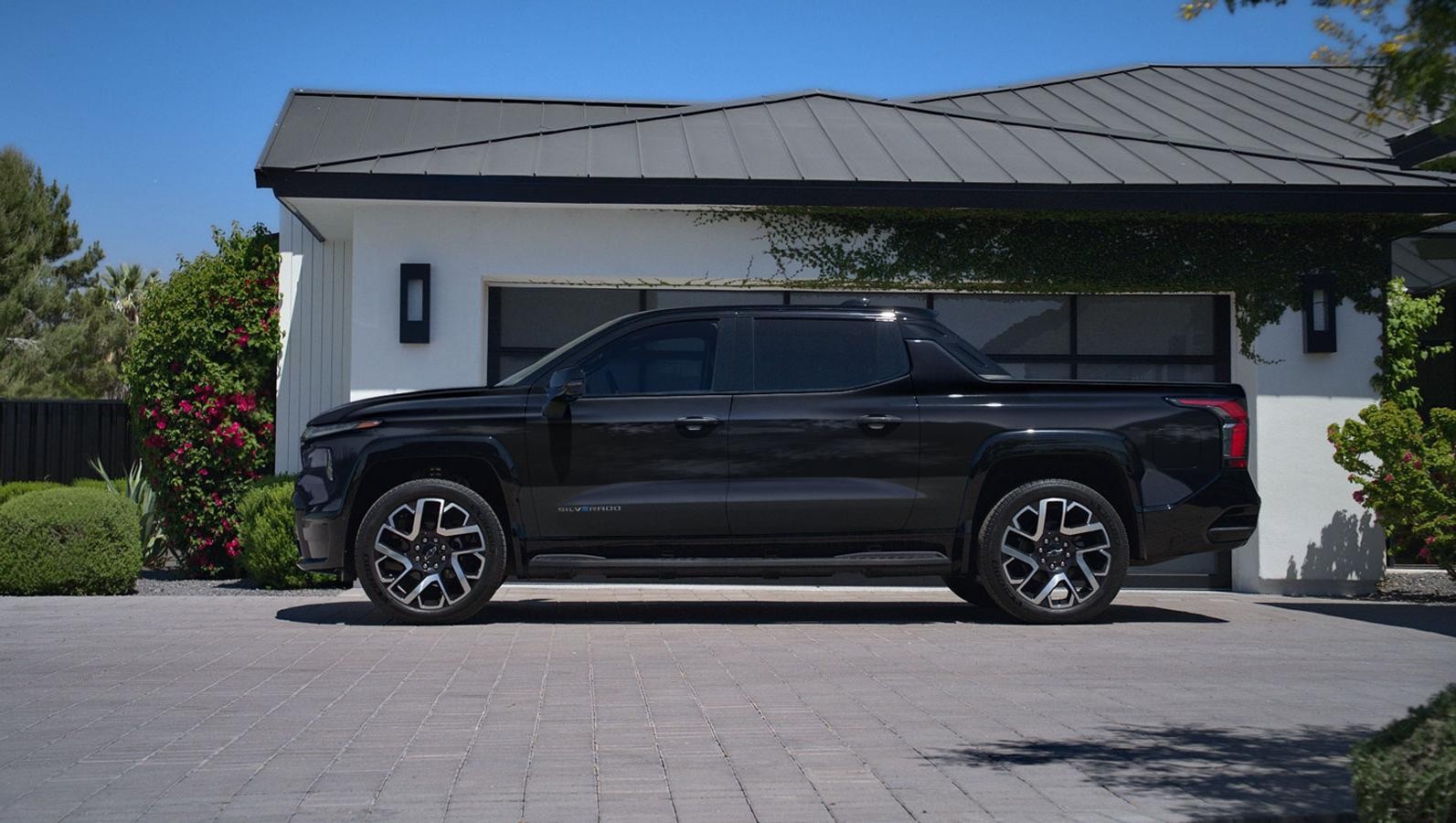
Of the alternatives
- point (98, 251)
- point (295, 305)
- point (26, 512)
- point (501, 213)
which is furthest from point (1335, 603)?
point (98, 251)

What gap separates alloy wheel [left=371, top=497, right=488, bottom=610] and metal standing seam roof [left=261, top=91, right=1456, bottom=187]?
151 inches

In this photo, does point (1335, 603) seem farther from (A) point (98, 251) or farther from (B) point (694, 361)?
(A) point (98, 251)

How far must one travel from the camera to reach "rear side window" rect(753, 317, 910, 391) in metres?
9.07

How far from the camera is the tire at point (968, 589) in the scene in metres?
9.91

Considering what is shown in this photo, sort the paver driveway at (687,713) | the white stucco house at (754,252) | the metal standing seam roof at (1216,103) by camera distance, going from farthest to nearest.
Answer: the metal standing seam roof at (1216,103)
the white stucco house at (754,252)
the paver driveway at (687,713)

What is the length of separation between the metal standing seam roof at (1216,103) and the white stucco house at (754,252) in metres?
1.19

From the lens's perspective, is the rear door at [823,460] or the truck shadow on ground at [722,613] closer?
the rear door at [823,460]

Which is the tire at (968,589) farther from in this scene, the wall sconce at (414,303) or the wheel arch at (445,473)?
the wall sconce at (414,303)

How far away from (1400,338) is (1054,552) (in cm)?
525

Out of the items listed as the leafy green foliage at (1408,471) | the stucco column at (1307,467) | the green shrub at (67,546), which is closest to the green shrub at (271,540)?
the green shrub at (67,546)

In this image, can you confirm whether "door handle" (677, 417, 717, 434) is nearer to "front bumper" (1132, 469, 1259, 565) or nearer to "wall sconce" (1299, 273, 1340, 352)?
"front bumper" (1132, 469, 1259, 565)

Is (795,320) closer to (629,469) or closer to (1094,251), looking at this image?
(629,469)

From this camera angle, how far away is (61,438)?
16.8 metres

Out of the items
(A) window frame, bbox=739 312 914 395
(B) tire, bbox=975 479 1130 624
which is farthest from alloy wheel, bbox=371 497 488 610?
(B) tire, bbox=975 479 1130 624
